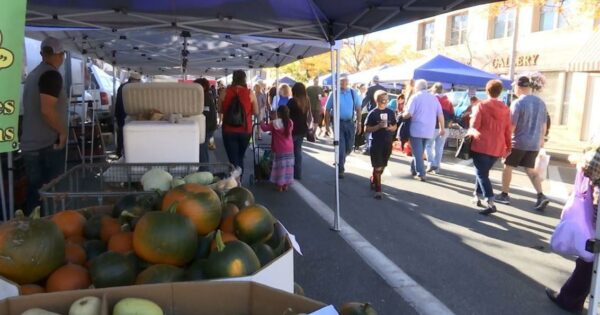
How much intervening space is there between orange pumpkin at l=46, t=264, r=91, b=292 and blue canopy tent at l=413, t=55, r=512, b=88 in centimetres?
1208

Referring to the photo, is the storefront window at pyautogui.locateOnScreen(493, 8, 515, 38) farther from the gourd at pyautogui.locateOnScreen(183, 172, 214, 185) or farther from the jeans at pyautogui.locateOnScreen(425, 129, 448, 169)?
the gourd at pyautogui.locateOnScreen(183, 172, 214, 185)

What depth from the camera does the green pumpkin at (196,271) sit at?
5.93 ft

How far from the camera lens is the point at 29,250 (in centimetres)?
173

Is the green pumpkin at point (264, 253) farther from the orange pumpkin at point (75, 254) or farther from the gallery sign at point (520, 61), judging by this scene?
the gallery sign at point (520, 61)

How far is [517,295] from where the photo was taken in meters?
4.41

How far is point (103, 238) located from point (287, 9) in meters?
3.88

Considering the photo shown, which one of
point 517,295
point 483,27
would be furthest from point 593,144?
point 483,27

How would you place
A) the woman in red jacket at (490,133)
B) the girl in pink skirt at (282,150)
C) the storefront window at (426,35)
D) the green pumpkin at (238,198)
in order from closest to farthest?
1. the green pumpkin at (238,198)
2. the woman in red jacket at (490,133)
3. the girl in pink skirt at (282,150)
4. the storefront window at (426,35)

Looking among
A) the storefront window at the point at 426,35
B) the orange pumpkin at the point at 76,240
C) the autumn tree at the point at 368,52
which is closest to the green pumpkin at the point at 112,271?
the orange pumpkin at the point at 76,240

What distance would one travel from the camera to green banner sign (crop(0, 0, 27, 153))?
1.88m

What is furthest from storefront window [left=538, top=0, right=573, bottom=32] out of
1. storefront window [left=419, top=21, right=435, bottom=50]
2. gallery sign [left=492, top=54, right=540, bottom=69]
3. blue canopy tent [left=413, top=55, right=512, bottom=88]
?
storefront window [left=419, top=21, right=435, bottom=50]

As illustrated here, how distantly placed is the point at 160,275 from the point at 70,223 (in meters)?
0.73

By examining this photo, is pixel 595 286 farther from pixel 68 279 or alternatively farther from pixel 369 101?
pixel 369 101

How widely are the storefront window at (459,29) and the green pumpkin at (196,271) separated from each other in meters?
34.1
